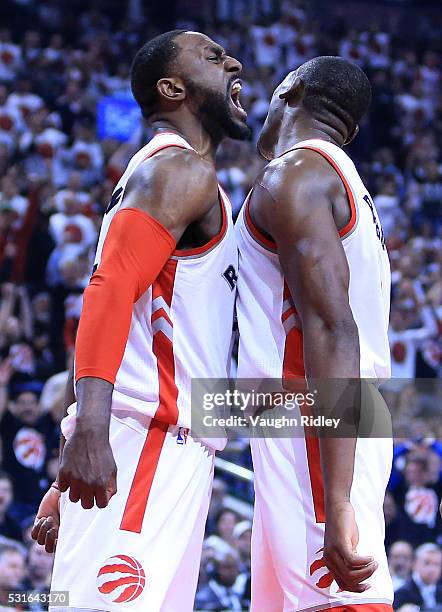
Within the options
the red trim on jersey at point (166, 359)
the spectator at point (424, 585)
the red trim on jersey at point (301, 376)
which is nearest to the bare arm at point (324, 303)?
the red trim on jersey at point (301, 376)

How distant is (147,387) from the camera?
9.30ft

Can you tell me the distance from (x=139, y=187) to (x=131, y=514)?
0.90 metres

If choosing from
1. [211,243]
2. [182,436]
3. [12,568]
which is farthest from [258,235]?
[12,568]

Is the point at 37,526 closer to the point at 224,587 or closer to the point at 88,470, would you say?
the point at 88,470

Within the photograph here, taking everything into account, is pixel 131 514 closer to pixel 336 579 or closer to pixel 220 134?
pixel 336 579

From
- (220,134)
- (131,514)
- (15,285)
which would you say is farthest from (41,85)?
(131,514)

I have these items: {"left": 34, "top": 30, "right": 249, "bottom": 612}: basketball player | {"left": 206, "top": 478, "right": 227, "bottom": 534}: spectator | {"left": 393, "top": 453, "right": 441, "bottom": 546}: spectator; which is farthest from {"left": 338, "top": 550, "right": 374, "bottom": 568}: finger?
{"left": 393, "top": 453, "right": 441, "bottom": 546}: spectator

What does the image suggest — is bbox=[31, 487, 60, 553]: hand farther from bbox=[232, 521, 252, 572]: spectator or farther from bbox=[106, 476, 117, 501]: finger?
bbox=[232, 521, 252, 572]: spectator

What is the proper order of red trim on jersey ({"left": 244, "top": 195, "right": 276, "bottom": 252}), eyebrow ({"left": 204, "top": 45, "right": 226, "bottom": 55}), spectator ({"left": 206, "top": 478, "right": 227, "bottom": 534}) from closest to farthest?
red trim on jersey ({"left": 244, "top": 195, "right": 276, "bottom": 252})
eyebrow ({"left": 204, "top": 45, "right": 226, "bottom": 55})
spectator ({"left": 206, "top": 478, "right": 227, "bottom": 534})

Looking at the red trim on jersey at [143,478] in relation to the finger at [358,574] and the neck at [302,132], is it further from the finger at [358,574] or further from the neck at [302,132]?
the neck at [302,132]

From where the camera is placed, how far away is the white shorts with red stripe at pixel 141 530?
2.65 meters

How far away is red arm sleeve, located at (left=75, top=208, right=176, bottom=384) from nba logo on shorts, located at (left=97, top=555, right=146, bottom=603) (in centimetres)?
48

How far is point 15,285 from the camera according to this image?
9.34 m

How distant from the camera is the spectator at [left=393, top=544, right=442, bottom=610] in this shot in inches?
267
